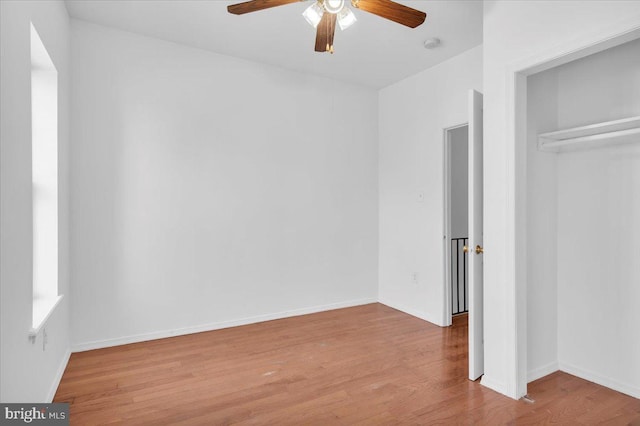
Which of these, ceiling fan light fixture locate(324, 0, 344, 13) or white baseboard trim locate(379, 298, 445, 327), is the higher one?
ceiling fan light fixture locate(324, 0, 344, 13)

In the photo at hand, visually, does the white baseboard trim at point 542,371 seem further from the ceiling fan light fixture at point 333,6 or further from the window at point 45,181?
the window at point 45,181

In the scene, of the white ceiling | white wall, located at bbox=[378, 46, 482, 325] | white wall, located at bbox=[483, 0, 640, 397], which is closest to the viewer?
white wall, located at bbox=[483, 0, 640, 397]

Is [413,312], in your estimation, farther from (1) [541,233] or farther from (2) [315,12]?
(2) [315,12]

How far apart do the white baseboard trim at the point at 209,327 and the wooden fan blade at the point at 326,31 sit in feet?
9.49

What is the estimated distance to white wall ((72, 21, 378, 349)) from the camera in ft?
10.8

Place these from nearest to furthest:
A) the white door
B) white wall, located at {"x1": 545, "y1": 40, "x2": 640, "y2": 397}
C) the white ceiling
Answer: white wall, located at {"x1": 545, "y1": 40, "x2": 640, "y2": 397} < the white door < the white ceiling

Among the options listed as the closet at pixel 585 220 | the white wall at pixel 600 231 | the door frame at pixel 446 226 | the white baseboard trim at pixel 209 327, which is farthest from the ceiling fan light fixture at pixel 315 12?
the white baseboard trim at pixel 209 327

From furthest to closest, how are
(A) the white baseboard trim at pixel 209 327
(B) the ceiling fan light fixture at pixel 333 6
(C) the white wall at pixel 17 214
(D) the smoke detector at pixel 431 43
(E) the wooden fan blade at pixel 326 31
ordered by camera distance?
(D) the smoke detector at pixel 431 43 → (A) the white baseboard trim at pixel 209 327 → (E) the wooden fan blade at pixel 326 31 → (B) the ceiling fan light fixture at pixel 333 6 → (C) the white wall at pixel 17 214

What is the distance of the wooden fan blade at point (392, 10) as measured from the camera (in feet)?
6.43

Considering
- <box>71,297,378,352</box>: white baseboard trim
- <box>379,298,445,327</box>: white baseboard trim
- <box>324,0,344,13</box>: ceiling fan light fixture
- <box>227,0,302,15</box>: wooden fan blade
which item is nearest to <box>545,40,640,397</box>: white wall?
<box>379,298,445,327</box>: white baseboard trim

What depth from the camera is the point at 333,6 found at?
1.92 m

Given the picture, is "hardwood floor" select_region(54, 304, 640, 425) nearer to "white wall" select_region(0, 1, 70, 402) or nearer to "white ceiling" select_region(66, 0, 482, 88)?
"white wall" select_region(0, 1, 70, 402)

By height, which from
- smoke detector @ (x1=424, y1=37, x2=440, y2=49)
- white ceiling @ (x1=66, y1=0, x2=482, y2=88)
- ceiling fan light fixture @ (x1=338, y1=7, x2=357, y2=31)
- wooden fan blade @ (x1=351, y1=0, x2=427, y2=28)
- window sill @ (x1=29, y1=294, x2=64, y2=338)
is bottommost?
window sill @ (x1=29, y1=294, x2=64, y2=338)

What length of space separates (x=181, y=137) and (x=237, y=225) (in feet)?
3.47
